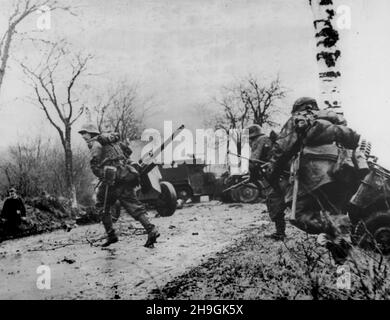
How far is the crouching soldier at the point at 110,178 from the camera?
5461 millimetres

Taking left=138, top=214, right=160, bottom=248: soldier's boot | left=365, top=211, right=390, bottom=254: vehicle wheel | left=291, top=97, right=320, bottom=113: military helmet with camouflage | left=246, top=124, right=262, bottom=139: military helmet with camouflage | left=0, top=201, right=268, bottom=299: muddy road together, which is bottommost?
left=0, top=201, right=268, bottom=299: muddy road

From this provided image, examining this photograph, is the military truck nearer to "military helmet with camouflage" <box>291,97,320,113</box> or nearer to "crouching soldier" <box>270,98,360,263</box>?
"military helmet with camouflage" <box>291,97,320,113</box>

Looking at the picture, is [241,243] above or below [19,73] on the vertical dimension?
below

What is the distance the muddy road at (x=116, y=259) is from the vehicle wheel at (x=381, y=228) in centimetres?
166

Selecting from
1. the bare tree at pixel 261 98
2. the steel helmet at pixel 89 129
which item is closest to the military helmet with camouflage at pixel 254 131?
the bare tree at pixel 261 98

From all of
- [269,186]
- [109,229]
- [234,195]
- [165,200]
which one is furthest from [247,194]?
[109,229]

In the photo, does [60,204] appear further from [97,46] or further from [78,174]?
[97,46]

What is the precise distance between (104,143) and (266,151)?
2.22 m

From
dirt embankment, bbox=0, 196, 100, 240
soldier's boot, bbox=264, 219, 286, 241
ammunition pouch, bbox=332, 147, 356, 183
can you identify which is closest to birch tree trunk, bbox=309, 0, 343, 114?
ammunition pouch, bbox=332, 147, 356, 183

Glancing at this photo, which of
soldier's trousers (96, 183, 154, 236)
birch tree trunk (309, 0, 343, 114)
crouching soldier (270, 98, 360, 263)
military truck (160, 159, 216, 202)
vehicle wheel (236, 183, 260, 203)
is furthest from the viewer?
military truck (160, 159, 216, 202)

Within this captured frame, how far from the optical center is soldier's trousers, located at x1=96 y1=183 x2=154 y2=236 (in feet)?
17.9

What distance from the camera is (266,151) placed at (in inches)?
209

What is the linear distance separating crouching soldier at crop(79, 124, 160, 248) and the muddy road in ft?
1.22
